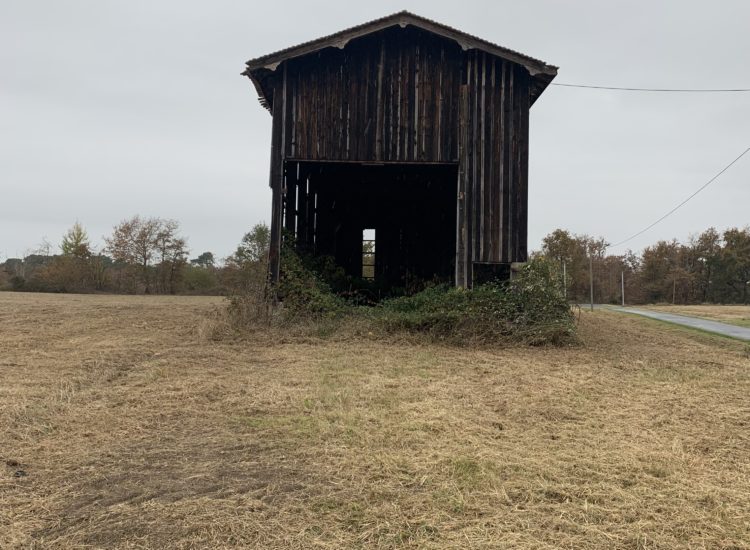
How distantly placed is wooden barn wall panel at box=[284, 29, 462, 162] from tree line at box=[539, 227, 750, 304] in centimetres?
4408

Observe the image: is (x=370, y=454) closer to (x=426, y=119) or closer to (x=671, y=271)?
(x=426, y=119)

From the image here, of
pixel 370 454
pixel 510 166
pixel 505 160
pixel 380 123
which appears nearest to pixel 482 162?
pixel 505 160

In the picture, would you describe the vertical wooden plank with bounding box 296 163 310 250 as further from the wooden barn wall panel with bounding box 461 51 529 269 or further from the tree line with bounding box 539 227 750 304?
the tree line with bounding box 539 227 750 304

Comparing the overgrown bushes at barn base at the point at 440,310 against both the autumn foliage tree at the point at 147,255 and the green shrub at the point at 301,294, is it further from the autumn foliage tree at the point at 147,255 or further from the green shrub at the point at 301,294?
the autumn foliage tree at the point at 147,255

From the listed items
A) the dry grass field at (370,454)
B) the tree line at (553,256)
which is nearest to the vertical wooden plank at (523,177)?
the dry grass field at (370,454)

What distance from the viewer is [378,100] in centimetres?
1251

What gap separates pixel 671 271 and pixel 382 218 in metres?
49.6

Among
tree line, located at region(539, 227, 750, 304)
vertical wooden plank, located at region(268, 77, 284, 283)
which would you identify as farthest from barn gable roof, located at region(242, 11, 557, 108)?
tree line, located at region(539, 227, 750, 304)

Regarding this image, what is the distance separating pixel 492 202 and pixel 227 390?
824cm

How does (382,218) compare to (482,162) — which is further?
(382,218)

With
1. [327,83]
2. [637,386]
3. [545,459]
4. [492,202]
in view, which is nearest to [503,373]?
[637,386]

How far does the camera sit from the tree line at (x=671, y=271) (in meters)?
54.8

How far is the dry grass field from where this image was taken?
9.58 feet

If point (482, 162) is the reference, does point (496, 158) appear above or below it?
above
